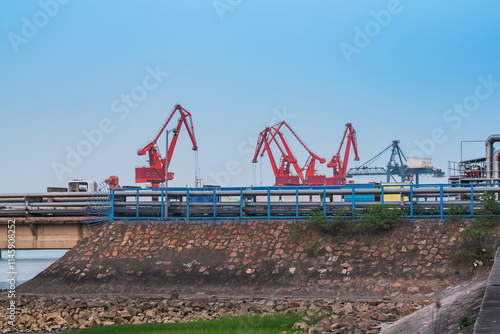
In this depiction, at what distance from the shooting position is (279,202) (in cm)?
3030

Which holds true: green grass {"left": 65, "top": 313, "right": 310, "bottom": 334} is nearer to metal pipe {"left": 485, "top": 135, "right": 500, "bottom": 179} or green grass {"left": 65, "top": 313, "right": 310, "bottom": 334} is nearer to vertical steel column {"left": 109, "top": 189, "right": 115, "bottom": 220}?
vertical steel column {"left": 109, "top": 189, "right": 115, "bottom": 220}

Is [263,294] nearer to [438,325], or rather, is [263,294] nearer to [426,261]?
[426,261]

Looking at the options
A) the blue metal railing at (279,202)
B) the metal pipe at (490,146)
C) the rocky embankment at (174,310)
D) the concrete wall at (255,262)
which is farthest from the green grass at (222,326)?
the metal pipe at (490,146)

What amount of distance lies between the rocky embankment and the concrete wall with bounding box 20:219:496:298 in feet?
5.55

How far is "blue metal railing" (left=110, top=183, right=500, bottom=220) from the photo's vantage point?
28266mm

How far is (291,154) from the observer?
115 meters

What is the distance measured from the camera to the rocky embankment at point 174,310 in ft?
64.5

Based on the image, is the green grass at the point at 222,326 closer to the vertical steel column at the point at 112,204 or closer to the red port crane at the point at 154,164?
the vertical steel column at the point at 112,204

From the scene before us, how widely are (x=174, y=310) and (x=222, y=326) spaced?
169 inches

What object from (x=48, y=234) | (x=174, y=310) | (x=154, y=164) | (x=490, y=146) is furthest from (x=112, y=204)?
(x=154, y=164)

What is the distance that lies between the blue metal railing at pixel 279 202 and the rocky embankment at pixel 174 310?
667cm

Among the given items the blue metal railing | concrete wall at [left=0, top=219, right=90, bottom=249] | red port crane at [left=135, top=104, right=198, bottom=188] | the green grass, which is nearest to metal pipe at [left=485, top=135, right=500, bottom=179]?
the blue metal railing

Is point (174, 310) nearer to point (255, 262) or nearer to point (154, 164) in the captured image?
point (255, 262)

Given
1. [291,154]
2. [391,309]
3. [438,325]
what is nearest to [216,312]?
[391,309]
